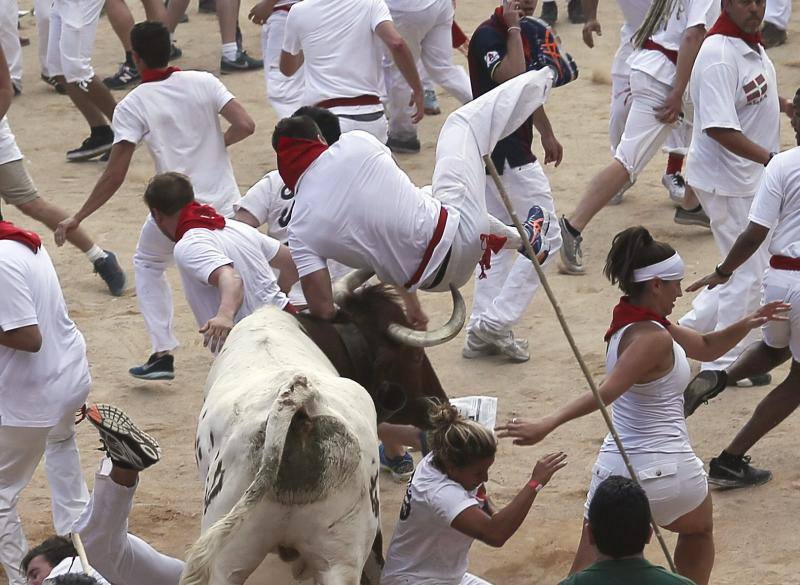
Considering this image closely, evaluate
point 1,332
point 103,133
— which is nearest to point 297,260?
point 1,332

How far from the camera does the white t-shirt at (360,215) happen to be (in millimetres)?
7160

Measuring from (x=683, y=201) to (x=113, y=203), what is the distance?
4.69m

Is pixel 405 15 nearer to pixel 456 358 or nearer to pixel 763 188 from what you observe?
pixel 456 358

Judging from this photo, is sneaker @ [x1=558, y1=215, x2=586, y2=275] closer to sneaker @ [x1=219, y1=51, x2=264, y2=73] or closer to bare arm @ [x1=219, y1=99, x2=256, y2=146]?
bare arm @ [x1=219, y1=99, x2=256, y2=146]

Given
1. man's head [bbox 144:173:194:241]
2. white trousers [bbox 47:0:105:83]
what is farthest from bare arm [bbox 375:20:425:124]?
white trousers [bbox 47:0:105:83]

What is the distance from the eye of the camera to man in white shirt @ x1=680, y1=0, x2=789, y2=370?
A: 8.75 metres

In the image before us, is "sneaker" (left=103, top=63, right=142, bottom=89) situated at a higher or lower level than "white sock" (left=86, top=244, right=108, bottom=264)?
lower

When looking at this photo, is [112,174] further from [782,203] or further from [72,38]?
[782,203]

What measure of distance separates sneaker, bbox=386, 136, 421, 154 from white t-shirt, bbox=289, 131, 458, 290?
5.93m

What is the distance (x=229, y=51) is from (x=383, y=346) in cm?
872

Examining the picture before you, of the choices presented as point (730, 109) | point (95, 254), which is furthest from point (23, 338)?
point (730, 109)

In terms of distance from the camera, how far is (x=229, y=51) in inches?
601

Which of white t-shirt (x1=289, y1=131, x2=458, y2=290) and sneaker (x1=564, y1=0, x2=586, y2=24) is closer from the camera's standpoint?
white t-shirt (x1=289, y1=131, x2=458, y2=290)

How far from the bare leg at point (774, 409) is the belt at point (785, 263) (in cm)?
48
